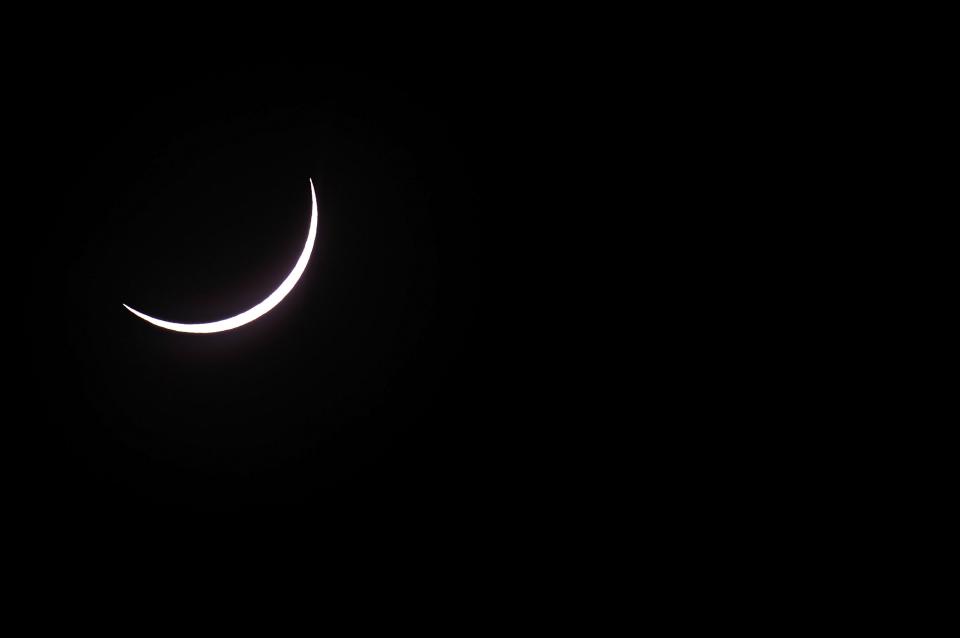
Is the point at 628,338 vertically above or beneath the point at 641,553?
above

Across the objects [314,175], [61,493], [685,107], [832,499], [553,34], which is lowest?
[832,499]

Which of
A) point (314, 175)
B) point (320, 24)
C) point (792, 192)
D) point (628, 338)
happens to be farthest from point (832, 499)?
point (320, 24)

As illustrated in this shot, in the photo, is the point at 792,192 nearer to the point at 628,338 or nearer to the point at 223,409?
the point at 628,338
